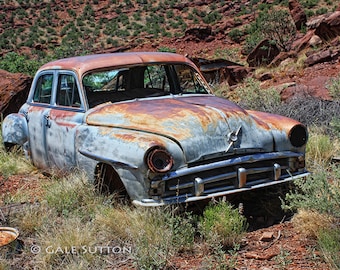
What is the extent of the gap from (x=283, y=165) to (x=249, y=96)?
5.26 meters

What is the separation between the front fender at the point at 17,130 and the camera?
639 cm

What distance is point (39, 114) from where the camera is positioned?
5965 mm

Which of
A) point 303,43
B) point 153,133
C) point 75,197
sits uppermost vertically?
point 153,133

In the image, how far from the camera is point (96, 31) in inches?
1582

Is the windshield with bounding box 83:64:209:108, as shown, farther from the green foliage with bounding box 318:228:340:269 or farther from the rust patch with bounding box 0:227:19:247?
the green foliage with bounding box 318:228:340:269

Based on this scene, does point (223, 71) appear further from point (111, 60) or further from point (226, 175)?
point (226, 175)

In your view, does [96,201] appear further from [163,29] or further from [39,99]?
[163,29]

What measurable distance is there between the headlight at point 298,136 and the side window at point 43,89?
2.94 m

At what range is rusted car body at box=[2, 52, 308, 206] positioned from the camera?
4090 millimetres

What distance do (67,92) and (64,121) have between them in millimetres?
394

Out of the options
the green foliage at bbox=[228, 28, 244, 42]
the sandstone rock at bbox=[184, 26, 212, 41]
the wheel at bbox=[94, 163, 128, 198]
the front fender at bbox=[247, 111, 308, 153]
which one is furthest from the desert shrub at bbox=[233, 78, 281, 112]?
the sandstone rock at bbox=[184, 26, 212, 41]

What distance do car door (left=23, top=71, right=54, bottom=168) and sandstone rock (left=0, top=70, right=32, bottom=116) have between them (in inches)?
115

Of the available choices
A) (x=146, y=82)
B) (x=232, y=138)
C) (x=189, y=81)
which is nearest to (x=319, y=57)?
(x=189, y=81)

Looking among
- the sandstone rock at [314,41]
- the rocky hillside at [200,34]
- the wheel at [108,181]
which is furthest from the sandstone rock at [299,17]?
the wheel at [108,181]
